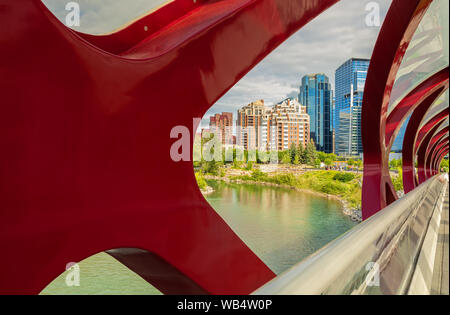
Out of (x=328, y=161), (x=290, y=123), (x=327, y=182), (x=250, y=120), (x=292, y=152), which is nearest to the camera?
(x=250, y=120)

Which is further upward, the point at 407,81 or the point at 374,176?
the point at 407,81

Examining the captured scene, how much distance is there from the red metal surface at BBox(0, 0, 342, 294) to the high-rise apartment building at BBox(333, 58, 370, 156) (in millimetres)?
11343

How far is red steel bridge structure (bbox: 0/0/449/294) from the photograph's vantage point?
3.56 ft

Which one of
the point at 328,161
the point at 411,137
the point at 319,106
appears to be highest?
the point at 319,106

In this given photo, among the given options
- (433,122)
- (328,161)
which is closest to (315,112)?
(433,122)

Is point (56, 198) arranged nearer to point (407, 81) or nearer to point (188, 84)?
point (188, 84)

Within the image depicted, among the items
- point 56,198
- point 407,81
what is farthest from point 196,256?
point 407,81

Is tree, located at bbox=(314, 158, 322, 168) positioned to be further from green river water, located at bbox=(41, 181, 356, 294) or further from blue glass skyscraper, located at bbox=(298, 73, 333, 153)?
blue glass skyscraper, located at bbox=(298, 73, 333, 153)

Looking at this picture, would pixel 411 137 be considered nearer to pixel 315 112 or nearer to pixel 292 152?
pixel 315 112

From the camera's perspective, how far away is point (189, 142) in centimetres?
176

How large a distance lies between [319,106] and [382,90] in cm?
Answer: 1791

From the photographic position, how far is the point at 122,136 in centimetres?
142

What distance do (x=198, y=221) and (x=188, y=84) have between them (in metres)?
0.73

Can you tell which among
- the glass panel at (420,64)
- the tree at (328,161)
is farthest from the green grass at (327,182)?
the glass panel at (420,64)
